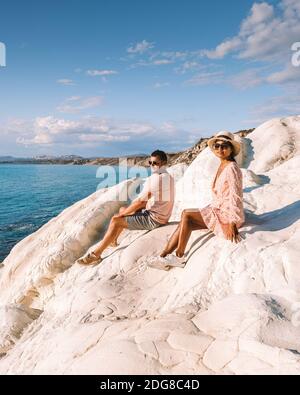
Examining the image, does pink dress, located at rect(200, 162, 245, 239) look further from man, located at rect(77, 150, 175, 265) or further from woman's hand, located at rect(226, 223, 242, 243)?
man, located at rect(77, 150, 175, 265)

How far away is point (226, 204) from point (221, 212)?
0.17m

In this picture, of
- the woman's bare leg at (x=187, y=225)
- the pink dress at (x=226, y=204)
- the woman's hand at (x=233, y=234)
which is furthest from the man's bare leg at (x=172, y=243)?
the woman's hand at (x=233, y=234)

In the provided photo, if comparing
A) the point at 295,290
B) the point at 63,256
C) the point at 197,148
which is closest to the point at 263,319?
the point at 295,290

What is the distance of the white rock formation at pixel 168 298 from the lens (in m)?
4.28

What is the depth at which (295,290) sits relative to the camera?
5035 mm

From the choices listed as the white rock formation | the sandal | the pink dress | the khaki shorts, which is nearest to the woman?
the pink dress

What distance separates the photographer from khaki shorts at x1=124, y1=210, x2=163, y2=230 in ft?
28.2

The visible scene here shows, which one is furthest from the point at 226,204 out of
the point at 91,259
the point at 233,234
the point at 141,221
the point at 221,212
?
the point at 91,259

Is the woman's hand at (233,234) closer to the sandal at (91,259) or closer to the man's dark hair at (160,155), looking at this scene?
the man's dark hair at (160,155)

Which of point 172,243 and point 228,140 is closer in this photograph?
point 228,140

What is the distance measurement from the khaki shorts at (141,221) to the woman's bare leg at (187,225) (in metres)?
1.61

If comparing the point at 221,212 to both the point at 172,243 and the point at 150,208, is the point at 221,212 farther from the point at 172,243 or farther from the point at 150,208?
the point at 150,208

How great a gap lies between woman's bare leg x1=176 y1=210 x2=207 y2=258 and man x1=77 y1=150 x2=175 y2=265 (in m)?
1.45

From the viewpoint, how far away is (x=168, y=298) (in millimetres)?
6484
